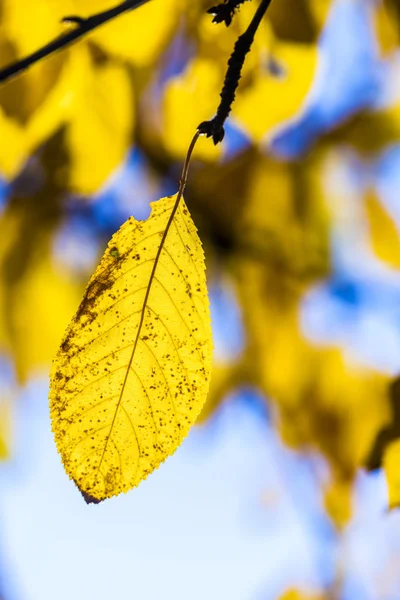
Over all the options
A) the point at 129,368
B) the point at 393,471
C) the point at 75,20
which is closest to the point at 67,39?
the point at 75,20

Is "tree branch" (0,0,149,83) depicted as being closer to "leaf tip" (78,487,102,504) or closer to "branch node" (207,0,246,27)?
"branch node" (207,0,246,27)

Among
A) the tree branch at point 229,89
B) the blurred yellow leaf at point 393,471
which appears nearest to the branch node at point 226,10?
the tree branch at point 229,89

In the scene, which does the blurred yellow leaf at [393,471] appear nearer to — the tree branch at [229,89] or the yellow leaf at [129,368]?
the yellow leaf at [129,368]

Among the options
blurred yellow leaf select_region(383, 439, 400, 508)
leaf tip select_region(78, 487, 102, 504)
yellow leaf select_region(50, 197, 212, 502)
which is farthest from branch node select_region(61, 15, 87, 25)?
blurred yellow leaf select_region(383, 439, 400, 508)

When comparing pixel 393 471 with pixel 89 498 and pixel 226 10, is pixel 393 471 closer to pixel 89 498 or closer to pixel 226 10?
pixel 89 498

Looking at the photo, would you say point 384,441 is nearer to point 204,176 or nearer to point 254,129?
point 254,129
